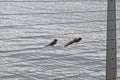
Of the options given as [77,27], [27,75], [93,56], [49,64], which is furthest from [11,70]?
[77,27]

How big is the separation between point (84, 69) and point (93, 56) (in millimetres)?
170

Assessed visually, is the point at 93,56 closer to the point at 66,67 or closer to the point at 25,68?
the point at 66,67

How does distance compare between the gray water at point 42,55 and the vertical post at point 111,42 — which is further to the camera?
the gray water at point 42,55

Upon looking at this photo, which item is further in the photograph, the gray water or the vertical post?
the gray water

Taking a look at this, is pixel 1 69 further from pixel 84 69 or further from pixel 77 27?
pixel 77 27

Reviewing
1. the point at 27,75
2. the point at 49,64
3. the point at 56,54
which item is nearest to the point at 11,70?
the point at 27,75

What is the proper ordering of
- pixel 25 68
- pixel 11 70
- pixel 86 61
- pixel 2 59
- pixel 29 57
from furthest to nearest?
pixel 86 61 → pixel 29 57 → pixel 25 68 → pixel 11 70 → pixel 2 59

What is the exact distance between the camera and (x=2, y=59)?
1689 millimetres

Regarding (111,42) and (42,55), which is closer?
(111,42)

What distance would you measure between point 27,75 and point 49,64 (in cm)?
20

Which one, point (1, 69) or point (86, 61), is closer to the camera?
point (1, 69)

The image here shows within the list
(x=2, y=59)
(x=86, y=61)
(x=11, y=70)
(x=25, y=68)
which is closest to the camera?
(x=2, y=59)

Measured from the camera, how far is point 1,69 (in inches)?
68.2

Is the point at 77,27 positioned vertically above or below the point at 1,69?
above
